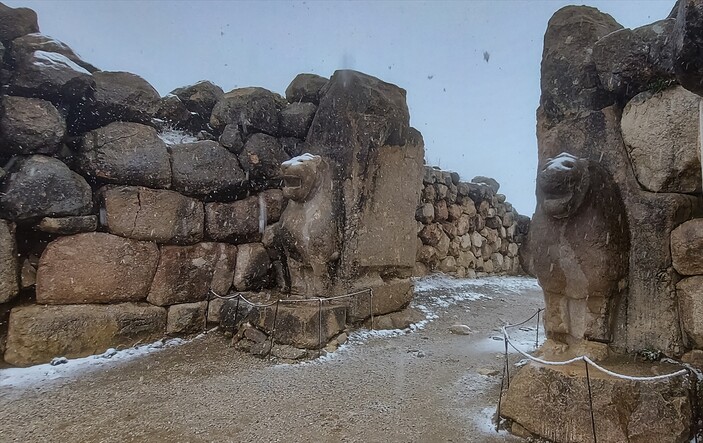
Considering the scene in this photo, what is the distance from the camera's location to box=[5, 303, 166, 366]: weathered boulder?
128 inches

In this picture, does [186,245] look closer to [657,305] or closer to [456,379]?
[456,379]

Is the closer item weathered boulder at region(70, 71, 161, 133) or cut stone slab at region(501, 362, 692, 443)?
cut stone slab at region(501, 362, 692, 443)

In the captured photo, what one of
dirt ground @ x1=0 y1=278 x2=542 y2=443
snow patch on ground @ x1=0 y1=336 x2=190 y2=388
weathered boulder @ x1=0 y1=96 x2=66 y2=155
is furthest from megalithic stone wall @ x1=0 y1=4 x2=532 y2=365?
dirt ground @ x1=0 y1=278 x2=542 y2=443

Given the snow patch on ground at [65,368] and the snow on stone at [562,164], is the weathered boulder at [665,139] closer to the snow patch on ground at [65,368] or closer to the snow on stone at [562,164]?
the snow on stone at [562,164]

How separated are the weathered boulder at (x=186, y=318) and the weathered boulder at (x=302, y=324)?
0.75m

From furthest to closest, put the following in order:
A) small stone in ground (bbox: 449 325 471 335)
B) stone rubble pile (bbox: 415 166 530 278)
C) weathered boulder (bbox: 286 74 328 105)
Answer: stone rubble pile (bbox: 415 166 530 278) < weathered boulder (bbox: 286 74 328 105) < small stone in ground (bbox: 449 325 471 335)

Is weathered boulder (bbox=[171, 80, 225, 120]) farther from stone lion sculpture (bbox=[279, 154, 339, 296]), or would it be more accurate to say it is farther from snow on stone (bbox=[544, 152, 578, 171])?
snow on stone (bbox=[544, 152, 578, 171])

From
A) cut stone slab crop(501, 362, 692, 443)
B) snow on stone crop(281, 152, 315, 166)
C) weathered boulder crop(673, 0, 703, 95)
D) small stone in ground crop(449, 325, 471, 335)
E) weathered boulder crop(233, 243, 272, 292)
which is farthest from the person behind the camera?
small stone in ground crop(449, 325, 471, 335)

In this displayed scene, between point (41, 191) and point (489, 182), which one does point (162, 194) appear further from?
point (489, 182)

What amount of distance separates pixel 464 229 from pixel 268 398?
6379 mm

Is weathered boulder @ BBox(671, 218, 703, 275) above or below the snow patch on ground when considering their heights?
above

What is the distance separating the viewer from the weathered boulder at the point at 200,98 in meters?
4.91

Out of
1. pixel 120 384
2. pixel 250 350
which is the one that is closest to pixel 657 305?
pixel 250 350

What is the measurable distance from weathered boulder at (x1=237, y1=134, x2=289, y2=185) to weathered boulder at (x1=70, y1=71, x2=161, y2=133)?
1057 mm
